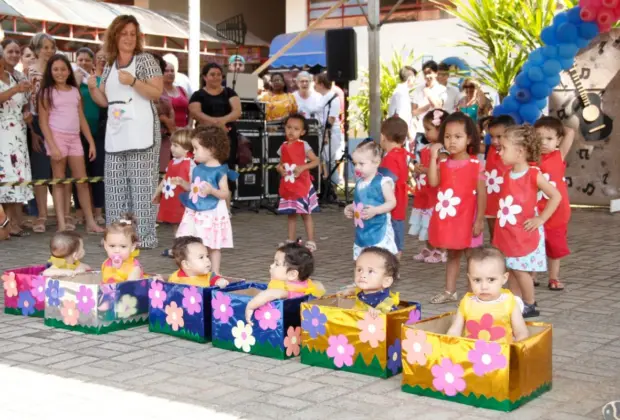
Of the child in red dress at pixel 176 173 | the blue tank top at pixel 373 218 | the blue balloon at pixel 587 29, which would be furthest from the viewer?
the blue balloon at pixel 587 29

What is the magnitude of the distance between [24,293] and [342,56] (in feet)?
28.0

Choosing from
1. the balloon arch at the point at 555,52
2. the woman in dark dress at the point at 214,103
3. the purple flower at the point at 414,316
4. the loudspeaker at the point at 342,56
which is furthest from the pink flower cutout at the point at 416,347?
the loudspeaker at the point at 342,56

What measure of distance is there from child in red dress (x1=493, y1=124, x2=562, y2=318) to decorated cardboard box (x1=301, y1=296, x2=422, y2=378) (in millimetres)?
1330

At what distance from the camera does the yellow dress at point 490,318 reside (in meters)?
4.49

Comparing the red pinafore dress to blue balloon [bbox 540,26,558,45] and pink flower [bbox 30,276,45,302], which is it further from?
blue balloon [bbox 540,26,558,45]

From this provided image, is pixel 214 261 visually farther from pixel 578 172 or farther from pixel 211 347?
pixel 578 172

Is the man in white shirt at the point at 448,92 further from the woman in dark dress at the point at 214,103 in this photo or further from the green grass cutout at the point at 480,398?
the green grass cutout at the point at 480,398

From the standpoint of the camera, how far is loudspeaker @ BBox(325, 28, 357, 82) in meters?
13.9

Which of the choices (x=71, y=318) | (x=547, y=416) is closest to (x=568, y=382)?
(x=547, y=416)

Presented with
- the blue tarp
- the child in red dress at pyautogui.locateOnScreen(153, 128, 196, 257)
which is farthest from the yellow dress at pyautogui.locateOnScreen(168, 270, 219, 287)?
the blue tarp

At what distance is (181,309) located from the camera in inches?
218

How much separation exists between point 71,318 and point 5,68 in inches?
194

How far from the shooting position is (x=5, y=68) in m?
9.91

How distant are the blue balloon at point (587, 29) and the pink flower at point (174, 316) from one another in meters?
6.66
